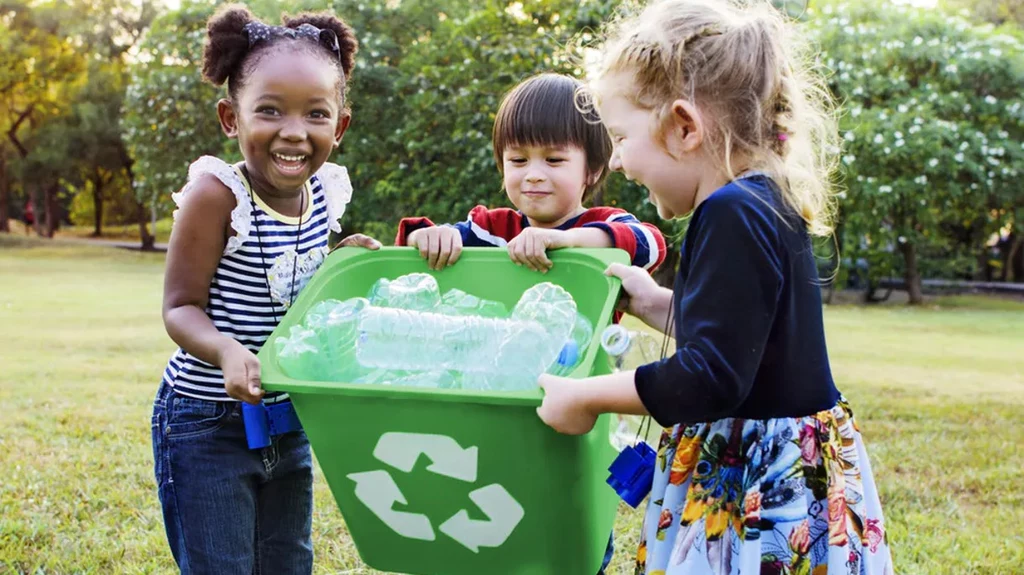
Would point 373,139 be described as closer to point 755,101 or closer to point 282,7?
point 282,7

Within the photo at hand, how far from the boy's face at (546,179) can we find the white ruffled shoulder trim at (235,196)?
614 mm

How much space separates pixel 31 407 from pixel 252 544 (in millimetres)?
3599

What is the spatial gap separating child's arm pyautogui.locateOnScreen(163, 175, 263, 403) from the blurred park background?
771 mm

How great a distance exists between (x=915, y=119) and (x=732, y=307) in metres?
12.3

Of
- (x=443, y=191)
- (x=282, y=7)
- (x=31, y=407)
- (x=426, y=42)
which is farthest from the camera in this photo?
(x=282, y=7)

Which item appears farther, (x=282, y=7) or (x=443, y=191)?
(x=282, y=7)

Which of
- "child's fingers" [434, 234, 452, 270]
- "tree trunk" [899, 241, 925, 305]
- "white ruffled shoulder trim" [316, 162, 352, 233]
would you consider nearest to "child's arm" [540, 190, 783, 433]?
"child's fingers" [434, 234, 452, 270]

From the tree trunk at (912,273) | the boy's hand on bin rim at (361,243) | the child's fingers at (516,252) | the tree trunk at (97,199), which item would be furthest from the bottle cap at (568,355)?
the tree trunk at (97,199)

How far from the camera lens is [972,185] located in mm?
12727

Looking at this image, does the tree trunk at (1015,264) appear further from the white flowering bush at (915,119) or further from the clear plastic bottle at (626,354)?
the clear plastic bottle at (626,354)

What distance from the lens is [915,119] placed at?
12242mm

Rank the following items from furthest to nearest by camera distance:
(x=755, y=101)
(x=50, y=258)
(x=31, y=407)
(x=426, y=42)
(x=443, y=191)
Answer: (x=50, y=258)
(x=426, y=42)
(x=443, y=191)
(x=31, y=407)
(x=755, y=101)

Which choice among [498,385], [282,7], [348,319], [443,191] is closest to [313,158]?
[348,319]

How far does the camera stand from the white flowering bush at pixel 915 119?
1227 centimetres
